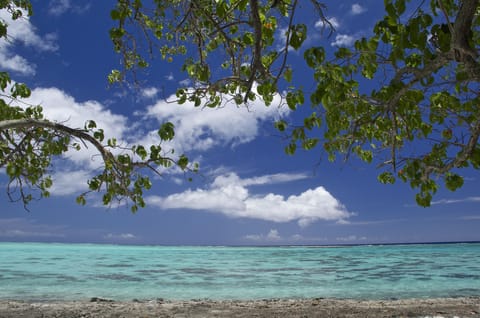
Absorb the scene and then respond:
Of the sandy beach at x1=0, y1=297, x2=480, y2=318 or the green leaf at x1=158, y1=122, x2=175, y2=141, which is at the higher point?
the green leaf at x1=158, y1=122, x2=175, y2=141

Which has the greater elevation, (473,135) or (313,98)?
(313,98)

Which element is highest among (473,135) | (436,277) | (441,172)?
(473,135)

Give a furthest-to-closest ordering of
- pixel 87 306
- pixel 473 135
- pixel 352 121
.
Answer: pixel 87 306 → pixel 352 121 → pixel 473 135

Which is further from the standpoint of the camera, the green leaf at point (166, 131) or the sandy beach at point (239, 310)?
the sandy beach at point (239, 310)

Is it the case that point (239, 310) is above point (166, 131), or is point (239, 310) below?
below

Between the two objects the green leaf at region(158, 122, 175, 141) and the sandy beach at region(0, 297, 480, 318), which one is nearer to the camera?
the green leaf at region(158, 122, 175, 141)

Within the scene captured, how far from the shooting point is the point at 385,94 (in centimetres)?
370

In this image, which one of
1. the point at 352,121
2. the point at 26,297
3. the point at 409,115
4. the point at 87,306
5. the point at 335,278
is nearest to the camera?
the point at 409,115

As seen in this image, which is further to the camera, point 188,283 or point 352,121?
point 188,283

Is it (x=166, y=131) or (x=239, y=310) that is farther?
(x=239, y=310)

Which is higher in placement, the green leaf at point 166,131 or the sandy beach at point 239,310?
the green leaf at point 166,131

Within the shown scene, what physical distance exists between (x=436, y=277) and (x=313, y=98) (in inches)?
594

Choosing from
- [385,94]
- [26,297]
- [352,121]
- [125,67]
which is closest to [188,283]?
Result: [26,297]

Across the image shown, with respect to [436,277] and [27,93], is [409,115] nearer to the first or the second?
[27,93]
